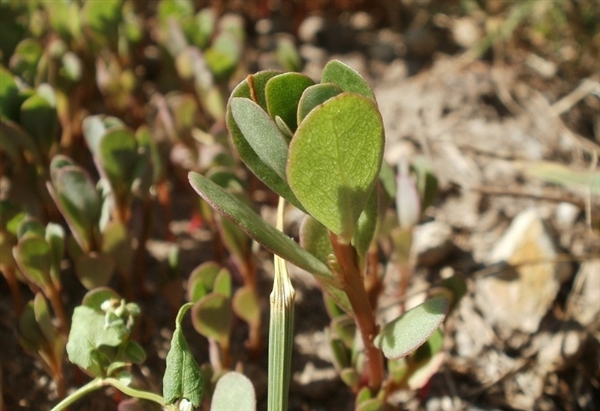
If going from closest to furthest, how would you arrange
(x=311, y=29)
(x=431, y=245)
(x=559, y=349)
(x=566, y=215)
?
(x=559, y=349), (x=431, y=245), (x=566, y=215), (x=311, y=29)

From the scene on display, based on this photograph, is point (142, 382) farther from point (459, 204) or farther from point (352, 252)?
point (459, 204)

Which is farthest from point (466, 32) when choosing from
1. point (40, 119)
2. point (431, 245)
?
point (40, 119)

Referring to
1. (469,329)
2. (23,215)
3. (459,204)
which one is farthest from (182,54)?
(469,329)

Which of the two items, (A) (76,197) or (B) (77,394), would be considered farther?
(A) (76,197)

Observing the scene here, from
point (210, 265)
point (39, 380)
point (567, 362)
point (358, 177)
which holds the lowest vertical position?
point (567, 362)

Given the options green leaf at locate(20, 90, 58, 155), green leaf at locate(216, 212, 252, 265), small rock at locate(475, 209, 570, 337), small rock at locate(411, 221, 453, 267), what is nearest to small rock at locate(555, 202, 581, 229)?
small rock at locate(475, 209, 570, 337)

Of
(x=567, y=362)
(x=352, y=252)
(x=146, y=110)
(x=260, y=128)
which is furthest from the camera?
(x=146, y=110)

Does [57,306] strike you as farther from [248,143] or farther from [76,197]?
[248,143]
